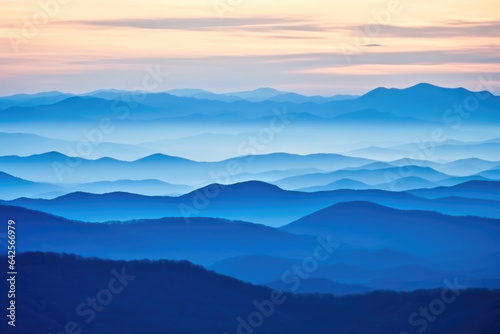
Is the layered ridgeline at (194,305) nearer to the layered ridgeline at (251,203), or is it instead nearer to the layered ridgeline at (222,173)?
the layered ridgeline at (251,203)

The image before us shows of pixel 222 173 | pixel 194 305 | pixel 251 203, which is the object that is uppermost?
pixel 222 173

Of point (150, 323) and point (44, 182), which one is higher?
point (44, 182)

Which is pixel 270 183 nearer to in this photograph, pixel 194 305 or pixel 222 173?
pixel 222 173

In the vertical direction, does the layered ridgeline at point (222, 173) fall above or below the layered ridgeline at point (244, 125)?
below

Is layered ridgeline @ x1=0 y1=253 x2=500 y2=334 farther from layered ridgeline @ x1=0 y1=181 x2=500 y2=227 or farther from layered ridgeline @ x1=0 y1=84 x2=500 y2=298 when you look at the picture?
layered ridgeline @ x1=0 y1=181 x2=500 y2=227

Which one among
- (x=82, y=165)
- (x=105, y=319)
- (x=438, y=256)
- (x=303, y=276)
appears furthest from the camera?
(x=82, y=165)

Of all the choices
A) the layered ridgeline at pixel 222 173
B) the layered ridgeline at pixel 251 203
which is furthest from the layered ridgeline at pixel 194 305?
the layered ridgeline at pixel 222 173

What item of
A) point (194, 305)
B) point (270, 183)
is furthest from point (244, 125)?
point (194, 305)

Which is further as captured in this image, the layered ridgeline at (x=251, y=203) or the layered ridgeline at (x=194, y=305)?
the layered ridgeline at (x=251, y=203)

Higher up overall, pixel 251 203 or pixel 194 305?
pixel 251 203

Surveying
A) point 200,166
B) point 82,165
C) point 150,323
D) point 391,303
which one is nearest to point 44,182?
point 82,165

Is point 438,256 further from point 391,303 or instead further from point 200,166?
point 200,166
